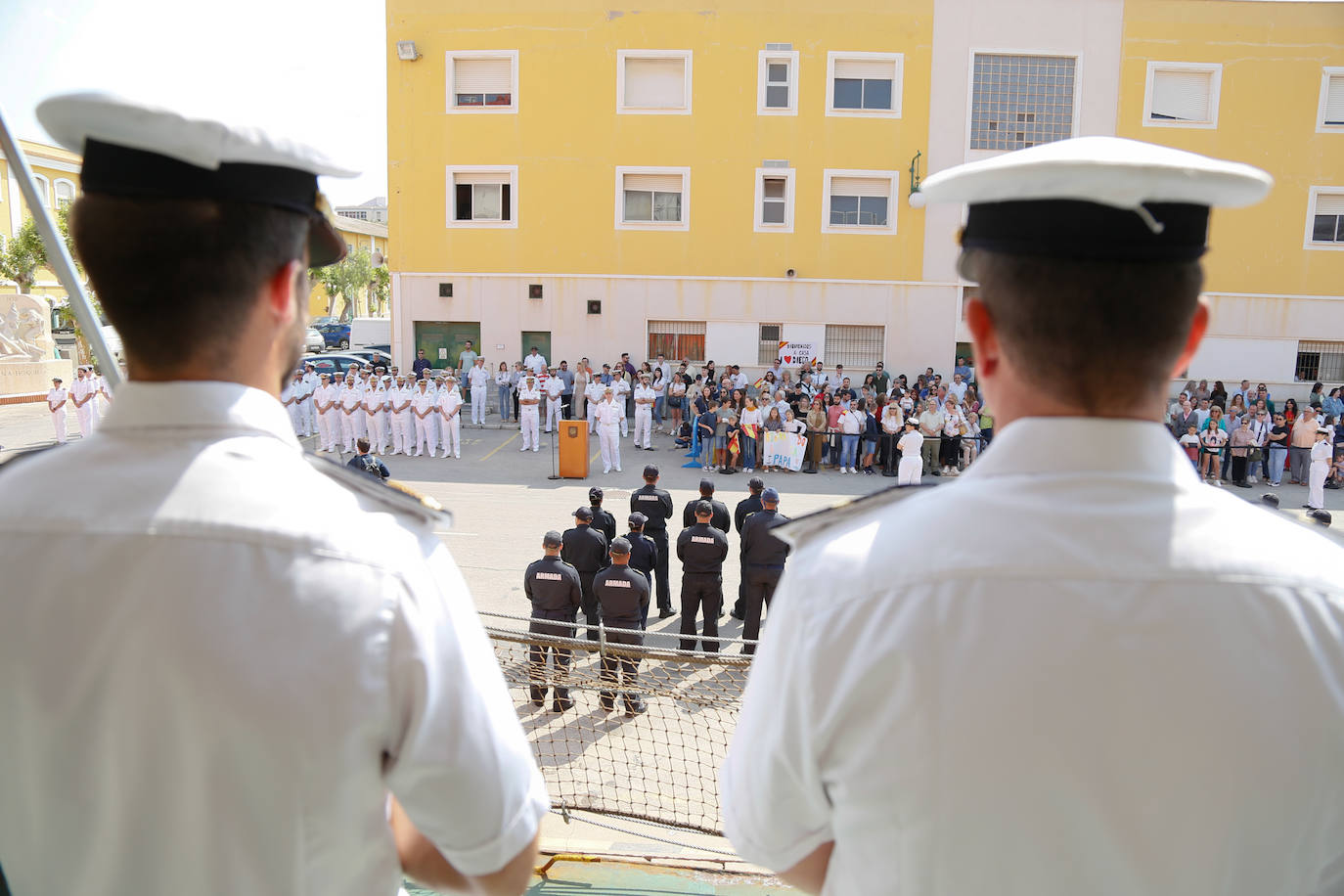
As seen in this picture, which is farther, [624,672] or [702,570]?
[702,570]

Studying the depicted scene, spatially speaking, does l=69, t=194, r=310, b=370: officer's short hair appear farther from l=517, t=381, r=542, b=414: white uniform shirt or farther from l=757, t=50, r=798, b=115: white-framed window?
l=757, t=50, r=798, b=115: white-framed window

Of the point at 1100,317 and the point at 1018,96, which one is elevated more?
the point at 1018,96

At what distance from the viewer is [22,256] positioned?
36.0m

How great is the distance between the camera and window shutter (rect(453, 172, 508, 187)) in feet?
86.6

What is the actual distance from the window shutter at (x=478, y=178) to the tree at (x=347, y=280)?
2880cm

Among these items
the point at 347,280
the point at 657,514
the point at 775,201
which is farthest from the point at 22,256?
the point at 657,514

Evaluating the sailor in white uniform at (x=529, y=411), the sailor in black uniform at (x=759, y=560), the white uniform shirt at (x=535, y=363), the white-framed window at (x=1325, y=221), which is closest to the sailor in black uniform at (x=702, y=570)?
the sailor in black uniform at (x=759, y=560)

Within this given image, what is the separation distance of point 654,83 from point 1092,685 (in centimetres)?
2666

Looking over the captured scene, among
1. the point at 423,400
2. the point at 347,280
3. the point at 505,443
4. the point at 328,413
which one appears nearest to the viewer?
the point at 423,400

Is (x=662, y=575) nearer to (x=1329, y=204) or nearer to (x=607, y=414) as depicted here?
(x=607, y=414)

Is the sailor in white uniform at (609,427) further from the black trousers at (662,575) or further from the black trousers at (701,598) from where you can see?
the black trousers at (701,598)

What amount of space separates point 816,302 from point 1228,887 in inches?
1000

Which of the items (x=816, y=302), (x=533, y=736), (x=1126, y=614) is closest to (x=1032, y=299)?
(x=1126, y=614)

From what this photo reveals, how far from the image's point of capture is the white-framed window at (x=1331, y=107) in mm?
25422
